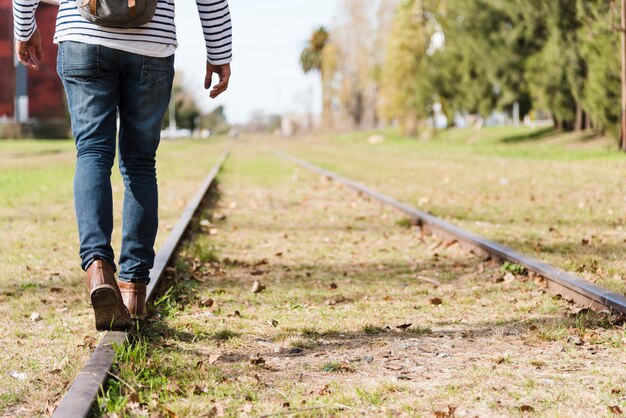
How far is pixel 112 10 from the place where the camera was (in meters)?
3.34

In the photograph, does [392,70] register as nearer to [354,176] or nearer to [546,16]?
[546,16]

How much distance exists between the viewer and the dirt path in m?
2.86

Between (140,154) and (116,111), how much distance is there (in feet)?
0.73

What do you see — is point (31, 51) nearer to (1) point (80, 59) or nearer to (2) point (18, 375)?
(1) point (80, 59)

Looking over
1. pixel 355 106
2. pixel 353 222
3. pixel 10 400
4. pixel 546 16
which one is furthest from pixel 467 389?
pixel 355 106

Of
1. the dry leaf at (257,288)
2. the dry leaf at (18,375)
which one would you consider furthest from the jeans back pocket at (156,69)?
the dry leaf at (257,288)

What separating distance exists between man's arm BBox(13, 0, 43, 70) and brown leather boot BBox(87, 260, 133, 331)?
3.70ft

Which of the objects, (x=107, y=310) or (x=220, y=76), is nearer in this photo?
(x=107, y=310)

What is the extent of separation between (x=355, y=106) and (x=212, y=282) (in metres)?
70.3

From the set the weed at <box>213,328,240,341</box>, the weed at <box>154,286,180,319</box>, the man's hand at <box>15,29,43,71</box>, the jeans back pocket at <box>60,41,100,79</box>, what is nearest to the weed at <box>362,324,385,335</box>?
the weed at <box>213,328,240,341</box>

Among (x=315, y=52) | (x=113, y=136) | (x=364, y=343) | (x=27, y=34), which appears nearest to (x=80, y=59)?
(x=113, y=136)

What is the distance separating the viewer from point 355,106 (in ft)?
245

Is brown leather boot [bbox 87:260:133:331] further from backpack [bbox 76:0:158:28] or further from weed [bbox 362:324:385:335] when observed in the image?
weed [bbox 362:324:385:335]

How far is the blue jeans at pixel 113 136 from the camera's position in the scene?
3.47 metres
